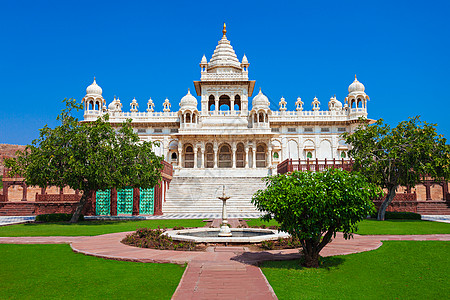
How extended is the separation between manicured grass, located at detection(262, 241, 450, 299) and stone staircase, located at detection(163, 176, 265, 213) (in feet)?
54.5

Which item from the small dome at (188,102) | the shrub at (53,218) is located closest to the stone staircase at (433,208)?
the shrub at (53,218)

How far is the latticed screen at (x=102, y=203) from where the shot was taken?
80.7ft

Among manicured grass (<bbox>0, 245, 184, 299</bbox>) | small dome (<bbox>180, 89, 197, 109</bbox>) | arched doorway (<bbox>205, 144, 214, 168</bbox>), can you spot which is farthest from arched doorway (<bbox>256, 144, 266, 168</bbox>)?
manicured grass (<bbox>0, 245, 184, 299</bbox>)

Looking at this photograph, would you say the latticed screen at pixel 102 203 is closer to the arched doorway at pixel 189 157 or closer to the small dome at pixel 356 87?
the arched doorway at pixel 189 157

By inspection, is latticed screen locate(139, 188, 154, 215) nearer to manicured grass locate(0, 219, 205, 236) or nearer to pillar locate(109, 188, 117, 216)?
pillar locate(109, 188, 117, 216)

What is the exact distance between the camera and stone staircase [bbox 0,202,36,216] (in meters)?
25.5

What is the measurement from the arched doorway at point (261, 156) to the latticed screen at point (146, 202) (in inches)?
810

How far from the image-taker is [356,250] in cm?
941

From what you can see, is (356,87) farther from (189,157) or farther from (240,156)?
(189,157)

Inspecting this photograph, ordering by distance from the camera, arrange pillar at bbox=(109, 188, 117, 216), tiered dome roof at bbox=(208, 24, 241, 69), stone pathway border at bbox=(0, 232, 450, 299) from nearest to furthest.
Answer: stone pathway border at bbox=(0, 232, 450, 299), pillar at bbox=(109, 188, 117, 216), tiered dome roof at bbox=(208, 24, 241, 69)

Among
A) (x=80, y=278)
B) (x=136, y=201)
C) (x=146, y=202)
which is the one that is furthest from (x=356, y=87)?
(x=80, y=278)

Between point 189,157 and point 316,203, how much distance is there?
37.6 metres

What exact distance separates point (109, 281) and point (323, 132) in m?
43.2

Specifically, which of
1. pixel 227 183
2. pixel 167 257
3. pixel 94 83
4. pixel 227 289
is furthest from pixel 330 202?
pixel 94 83
